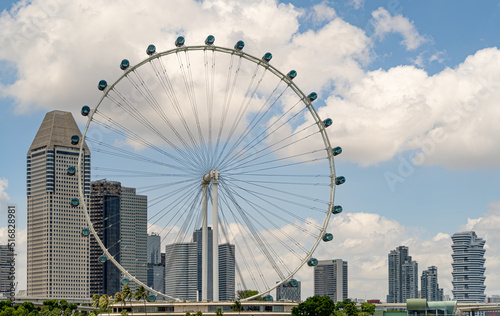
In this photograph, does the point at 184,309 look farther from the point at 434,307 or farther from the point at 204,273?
the point at 434,307

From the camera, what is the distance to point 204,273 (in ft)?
388

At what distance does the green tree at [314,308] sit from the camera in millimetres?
159375

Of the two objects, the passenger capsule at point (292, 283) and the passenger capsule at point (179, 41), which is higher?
the passenger capsule at point (179, 41)

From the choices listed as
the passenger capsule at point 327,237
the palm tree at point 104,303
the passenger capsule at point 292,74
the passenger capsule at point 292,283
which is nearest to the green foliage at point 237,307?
the passenger capsule at point 292,283

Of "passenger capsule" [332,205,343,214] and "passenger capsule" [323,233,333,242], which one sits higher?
"passenger capsule" [332,205,343,214]

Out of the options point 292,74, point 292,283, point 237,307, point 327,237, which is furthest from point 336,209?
point 237,307

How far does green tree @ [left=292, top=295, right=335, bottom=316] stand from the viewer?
523ft

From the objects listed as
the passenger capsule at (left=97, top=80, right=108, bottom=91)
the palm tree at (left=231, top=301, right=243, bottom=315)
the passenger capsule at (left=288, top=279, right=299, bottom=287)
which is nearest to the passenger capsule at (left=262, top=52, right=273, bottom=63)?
the passenger capsule at (left=97, top=80, right=108, bottom=91)

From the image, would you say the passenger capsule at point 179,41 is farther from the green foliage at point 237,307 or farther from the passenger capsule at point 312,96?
the green foliage at point 237,307

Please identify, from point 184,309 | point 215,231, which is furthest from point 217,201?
point 184,309

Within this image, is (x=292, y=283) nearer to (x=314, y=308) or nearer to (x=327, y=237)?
(x=327, y=237)

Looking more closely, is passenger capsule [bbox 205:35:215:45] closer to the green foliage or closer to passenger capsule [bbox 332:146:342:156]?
passenger capsule [bbox 332:146:342:156]

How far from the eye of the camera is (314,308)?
162375 mm

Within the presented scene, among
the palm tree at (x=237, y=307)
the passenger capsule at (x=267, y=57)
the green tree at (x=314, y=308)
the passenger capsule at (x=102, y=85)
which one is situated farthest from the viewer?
the green tree at (x=314, y=308)
